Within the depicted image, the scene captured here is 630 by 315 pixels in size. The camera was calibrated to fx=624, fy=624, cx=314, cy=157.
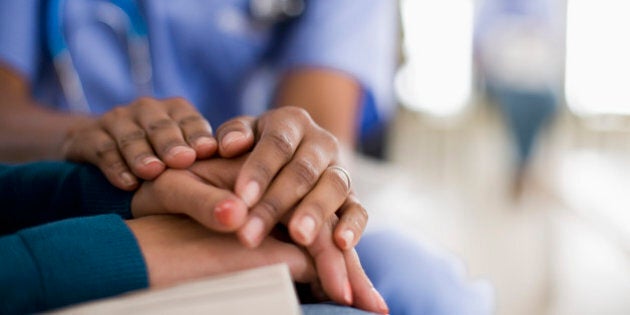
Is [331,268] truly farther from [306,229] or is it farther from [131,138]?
[131,138]

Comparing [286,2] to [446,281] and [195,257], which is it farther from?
[195,257]

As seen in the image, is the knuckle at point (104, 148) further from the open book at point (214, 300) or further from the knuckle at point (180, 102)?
the open book at point (214, 300)

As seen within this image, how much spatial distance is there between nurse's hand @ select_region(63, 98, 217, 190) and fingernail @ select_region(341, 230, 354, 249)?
12 cm

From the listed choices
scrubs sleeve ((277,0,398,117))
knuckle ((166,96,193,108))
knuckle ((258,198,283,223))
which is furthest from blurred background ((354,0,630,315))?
knuckle ((258,198,283,223))

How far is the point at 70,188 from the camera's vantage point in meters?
0.52

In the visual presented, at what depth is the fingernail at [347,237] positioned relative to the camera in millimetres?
425

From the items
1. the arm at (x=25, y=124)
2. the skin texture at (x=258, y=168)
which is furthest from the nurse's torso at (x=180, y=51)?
the skin texture at (x=258, y=168)

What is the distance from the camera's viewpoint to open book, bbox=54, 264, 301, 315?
0.30 meters

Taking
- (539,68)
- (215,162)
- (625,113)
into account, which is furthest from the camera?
(625,113)

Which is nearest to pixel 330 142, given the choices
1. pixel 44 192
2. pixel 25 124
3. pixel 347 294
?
pixel 347 294

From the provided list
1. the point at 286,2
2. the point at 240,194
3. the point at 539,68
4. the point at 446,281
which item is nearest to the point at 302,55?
the point at 286,2

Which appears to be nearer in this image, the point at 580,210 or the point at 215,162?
the point at 215,162

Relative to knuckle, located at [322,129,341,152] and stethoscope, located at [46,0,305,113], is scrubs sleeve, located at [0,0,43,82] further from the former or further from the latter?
knuckle, located at [322,129,341,152]

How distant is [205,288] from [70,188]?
0.85ft
